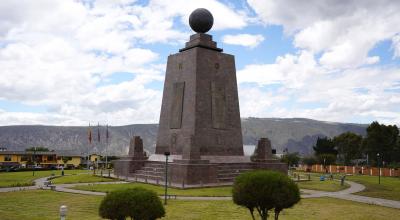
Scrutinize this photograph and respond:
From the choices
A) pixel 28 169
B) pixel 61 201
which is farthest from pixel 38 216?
pixel 28 169

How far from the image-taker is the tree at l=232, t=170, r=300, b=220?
13.9m

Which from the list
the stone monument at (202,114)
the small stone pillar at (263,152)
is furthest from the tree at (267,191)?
the small stone pillar at (263,152)

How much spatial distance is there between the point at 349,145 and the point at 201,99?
192ft

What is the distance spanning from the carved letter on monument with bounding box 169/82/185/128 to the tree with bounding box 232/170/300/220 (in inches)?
1059

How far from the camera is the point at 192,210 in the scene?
21.7 metres

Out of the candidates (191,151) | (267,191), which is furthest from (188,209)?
(191,151)

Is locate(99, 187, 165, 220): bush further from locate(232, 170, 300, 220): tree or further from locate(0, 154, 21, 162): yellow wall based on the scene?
locate(0, 154, 21, 162): yellow wall

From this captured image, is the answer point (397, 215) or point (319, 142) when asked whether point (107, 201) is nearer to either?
point (397, 215)

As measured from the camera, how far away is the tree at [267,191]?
1392cm

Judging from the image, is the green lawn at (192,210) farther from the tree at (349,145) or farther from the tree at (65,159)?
the tree at (349,145)

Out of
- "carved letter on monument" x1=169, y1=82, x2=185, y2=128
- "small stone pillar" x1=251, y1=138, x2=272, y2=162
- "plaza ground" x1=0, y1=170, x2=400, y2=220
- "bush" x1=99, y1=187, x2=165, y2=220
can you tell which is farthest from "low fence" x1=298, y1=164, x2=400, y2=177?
"bush" x1=99, y1=187, x2=165, y2=220

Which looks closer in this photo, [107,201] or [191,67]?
[107,201]

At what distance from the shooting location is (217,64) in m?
42.7

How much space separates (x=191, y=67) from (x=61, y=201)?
20.9 m
